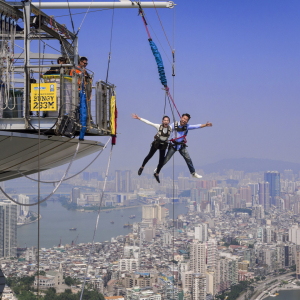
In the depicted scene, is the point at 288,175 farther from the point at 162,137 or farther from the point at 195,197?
the point at 162,137

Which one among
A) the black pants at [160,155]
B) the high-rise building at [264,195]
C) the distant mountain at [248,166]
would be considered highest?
the black pants at [160,155]

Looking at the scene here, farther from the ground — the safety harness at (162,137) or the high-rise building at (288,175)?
the safety harness at (162,137)

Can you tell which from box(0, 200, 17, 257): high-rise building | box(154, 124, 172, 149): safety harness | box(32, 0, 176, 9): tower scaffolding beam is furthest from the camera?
box(0, 200, 17, 257): high-rise building

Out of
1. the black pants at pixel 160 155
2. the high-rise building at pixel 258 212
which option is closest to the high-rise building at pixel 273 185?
the high-rise building at pixel 258 212

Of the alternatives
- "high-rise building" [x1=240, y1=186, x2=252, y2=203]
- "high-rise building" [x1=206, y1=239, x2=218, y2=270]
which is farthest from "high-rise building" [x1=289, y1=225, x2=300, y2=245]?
"high-rise building" [x1=240, y1=186, x2=252, y2=203]

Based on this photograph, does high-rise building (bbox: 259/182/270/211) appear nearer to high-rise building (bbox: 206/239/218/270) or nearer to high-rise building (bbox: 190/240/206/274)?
high-rise building (bbox: 206/239/218/270)

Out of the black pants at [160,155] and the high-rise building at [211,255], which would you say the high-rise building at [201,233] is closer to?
the high-rise building at [211,255]

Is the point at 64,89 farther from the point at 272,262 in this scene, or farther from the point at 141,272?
the point at 272,262
